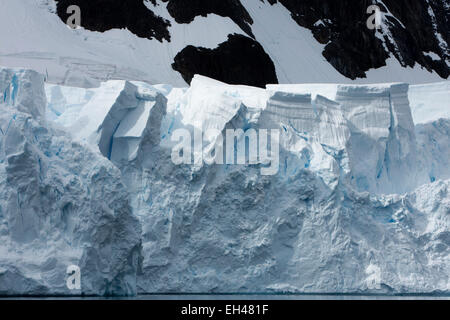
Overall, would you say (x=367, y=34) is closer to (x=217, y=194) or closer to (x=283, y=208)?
(x=283, y=208)

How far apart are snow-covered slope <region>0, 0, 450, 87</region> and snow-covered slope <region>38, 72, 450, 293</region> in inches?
187

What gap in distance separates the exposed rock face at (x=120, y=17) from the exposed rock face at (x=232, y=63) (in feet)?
4.63

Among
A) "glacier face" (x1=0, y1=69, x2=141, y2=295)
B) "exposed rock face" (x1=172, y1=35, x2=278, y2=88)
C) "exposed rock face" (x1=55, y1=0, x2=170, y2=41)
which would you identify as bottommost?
"glacier face" (x1=0, y1=69, x2=141, y2=295)

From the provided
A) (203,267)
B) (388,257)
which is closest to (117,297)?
(203,267)

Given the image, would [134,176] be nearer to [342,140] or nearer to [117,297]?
[117,297]

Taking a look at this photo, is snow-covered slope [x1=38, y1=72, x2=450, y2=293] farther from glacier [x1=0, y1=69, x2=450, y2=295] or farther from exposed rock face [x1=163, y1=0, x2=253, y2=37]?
exposed rock face [x1=163, y1=0, x2=253, y2=37]

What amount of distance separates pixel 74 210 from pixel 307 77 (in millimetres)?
23845

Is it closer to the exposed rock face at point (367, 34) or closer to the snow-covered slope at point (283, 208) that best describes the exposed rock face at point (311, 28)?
the exposed rock face at point (367, 34)

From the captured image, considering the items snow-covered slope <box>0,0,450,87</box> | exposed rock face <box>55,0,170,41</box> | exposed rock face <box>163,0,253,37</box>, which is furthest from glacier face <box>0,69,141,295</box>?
exposed rock face <box>163,0,253,37</box>

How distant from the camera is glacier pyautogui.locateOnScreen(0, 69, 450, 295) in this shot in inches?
612

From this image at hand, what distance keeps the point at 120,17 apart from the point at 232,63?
4.86 meters

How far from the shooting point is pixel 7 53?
94.2 ft

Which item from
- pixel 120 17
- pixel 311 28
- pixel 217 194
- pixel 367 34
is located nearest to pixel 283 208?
pixel 217 194

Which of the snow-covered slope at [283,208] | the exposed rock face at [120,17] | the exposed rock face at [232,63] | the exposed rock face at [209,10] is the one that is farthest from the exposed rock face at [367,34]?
the snow-covered slope at [283,208]
